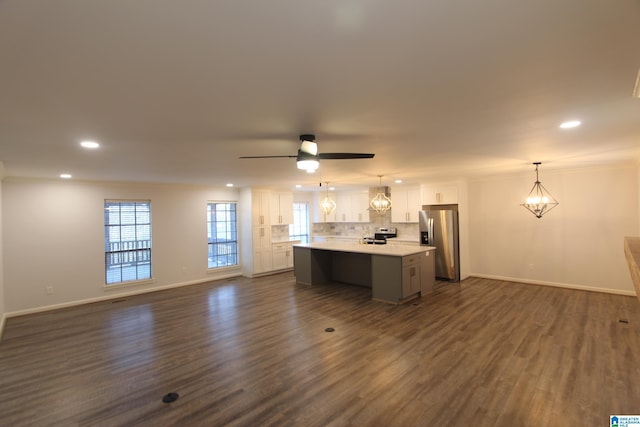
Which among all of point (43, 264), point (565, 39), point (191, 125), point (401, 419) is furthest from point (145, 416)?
point (43, 264)

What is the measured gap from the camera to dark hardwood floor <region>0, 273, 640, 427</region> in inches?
97.6

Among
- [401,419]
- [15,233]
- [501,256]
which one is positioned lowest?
[401,419]

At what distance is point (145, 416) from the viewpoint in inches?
97.6

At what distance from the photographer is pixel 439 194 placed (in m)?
7.28

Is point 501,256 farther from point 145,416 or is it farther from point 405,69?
point 145,416

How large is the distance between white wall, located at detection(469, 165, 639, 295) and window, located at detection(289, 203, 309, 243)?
5330 mm

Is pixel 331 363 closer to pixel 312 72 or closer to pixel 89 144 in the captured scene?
pixel 312 72

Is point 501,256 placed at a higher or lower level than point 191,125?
lower

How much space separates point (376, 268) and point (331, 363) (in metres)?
2.54

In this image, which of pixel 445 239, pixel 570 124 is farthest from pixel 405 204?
pixel 570 124

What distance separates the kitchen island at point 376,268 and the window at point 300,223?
10.2 feet

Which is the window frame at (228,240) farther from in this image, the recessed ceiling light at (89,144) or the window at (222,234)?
the recessed ceiling light at (89,144)

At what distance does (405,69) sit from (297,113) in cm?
91

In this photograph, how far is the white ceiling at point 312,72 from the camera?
116 cm
